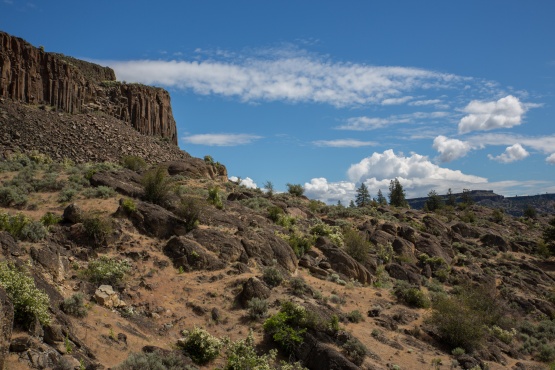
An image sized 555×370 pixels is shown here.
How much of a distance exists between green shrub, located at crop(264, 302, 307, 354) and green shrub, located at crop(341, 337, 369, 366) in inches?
61.0

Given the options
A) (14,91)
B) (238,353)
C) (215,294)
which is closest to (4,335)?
(238,353)

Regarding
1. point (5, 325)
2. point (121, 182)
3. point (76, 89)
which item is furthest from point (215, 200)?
point (76, 89)

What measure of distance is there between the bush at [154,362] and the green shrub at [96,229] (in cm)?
836

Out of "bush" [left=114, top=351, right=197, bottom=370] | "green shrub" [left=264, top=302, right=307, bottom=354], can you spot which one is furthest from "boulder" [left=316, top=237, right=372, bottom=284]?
"bush" [left=114, top=351, right=197, bottom=370]

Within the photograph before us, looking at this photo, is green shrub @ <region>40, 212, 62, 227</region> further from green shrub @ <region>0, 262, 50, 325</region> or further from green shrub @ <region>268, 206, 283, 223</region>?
green shrub @ <region>268, 206, 283, 223</region>

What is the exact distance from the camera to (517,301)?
91.9 ft

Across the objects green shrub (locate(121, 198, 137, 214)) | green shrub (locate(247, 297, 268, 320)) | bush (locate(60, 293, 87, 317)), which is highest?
green shrub (locate(121, 198, 137, 214))

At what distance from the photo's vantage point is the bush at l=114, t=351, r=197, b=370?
32.5 feet

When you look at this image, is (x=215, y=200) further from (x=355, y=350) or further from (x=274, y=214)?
(x=355, y=350)

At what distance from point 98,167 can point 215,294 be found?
1969cm

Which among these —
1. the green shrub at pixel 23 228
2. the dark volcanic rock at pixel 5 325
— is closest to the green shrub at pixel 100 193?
the green shrub at pixel 23 228

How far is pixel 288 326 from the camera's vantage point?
1437cm

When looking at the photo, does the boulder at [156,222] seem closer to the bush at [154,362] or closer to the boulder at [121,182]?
the boulder at [121,182]

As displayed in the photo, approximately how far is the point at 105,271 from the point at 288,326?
22.5 ft
